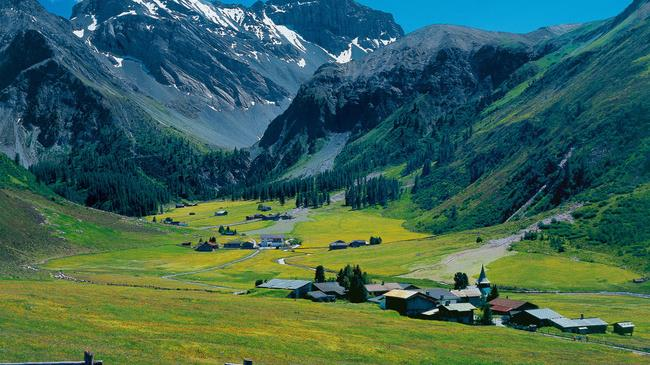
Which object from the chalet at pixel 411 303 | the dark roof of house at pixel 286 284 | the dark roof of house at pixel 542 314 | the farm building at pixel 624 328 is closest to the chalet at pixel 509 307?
the dark roof of house at pixel 542 314

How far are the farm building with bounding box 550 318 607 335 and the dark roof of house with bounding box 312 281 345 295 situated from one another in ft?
115

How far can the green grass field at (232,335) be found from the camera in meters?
43.2

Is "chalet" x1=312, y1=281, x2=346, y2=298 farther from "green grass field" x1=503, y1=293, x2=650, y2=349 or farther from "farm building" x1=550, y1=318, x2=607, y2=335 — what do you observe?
"farm building" x1=550, y1=318, x2=607, y2=335

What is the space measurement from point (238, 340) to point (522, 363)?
2343 centimetres

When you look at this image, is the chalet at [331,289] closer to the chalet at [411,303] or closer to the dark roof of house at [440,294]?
the dark roof of house at [440,294]

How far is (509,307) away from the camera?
95312 mm

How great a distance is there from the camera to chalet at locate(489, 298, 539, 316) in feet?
310

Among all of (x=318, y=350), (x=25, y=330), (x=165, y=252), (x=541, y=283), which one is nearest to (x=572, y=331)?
(x=318, y=350)

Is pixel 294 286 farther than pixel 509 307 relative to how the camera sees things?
Yes

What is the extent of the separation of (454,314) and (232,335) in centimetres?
4416

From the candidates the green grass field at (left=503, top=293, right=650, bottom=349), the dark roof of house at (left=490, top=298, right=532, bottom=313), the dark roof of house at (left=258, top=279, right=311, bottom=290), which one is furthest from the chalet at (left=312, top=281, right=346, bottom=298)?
the green grass field at (left=503, top=293, right=650, bottom=349)

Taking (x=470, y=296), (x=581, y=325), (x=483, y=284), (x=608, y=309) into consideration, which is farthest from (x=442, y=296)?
(x=608, y=309)

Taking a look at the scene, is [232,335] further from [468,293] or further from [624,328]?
[468,293]

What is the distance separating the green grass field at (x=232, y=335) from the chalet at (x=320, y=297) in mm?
18916
